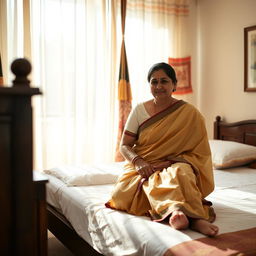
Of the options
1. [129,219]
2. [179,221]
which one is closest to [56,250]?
[129,219]

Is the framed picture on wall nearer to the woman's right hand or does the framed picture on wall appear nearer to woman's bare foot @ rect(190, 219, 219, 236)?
the woman's right hand

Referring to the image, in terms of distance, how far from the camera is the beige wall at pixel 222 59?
3.73m

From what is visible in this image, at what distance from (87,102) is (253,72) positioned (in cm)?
163

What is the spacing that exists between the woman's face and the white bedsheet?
0.68 meters

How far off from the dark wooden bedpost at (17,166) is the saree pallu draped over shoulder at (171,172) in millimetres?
880

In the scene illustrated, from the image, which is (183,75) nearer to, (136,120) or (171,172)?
(136,120)

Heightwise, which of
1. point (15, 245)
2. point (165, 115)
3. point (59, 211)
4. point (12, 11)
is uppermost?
point (12, 11)

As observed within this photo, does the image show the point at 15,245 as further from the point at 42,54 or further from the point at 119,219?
the point at 42,54

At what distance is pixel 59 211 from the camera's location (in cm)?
246

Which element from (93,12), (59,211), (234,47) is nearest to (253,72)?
(234,47)

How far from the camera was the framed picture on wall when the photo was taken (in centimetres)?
357

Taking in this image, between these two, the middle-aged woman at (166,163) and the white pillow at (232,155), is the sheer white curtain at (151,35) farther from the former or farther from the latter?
the middle-aged woman at (166,163)

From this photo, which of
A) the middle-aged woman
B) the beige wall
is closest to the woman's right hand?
the middle-aged woman

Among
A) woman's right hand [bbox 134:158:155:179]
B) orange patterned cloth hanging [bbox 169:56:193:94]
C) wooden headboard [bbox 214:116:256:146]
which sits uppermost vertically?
orange patterned cloth hanging [bbox 169:56:193:94]
